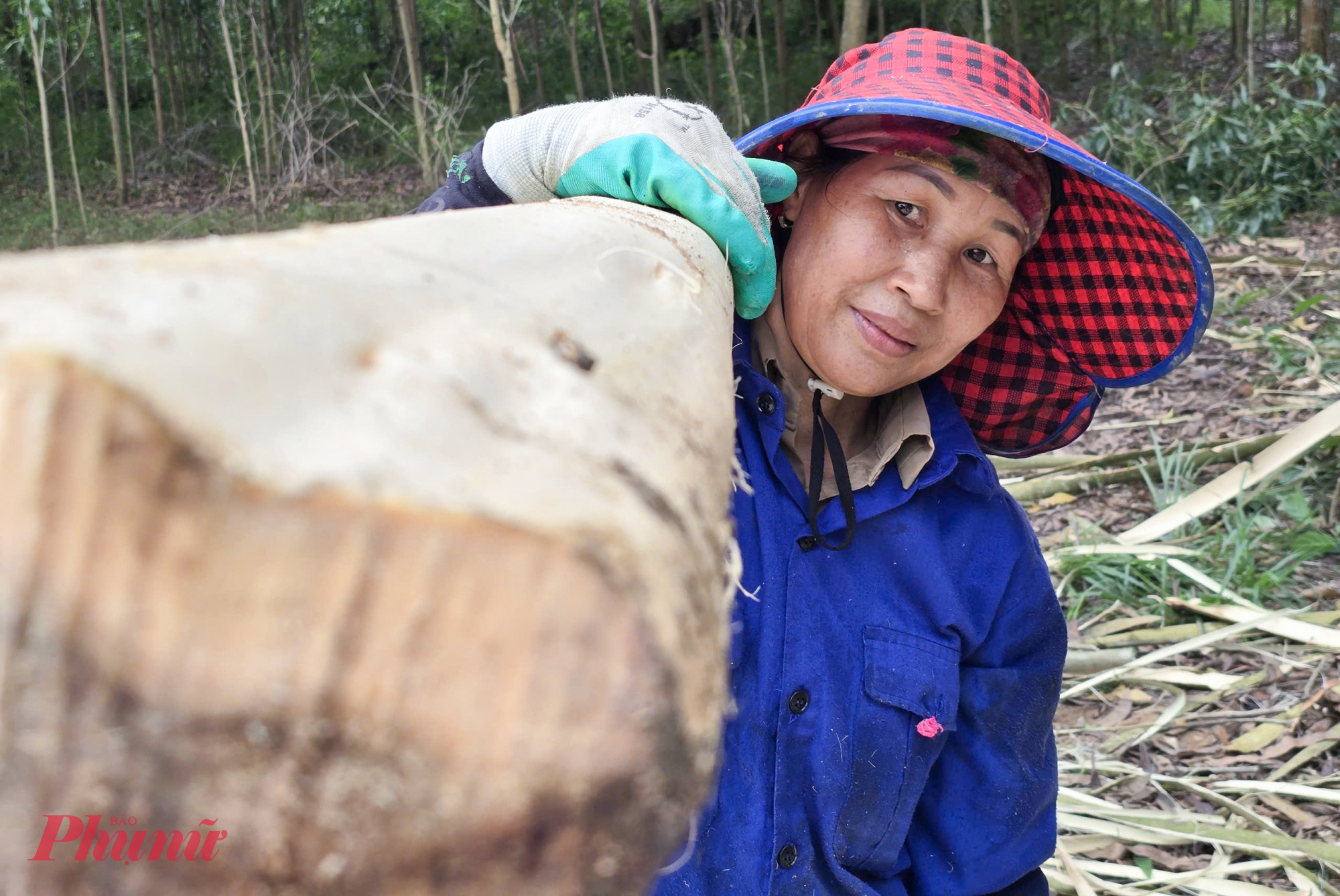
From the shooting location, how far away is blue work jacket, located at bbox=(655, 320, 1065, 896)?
1312 millimetres

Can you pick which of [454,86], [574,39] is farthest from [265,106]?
[574,39]

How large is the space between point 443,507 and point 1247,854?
2327 mm

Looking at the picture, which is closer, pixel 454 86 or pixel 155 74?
pixel 454 86

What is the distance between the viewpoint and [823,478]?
139cm

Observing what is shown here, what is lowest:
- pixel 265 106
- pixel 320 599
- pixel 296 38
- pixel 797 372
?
pixel 797 372

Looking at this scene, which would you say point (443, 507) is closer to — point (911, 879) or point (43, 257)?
point (43, 257)

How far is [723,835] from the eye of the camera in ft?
4.25

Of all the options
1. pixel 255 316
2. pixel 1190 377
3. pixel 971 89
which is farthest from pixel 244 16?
pixel 255 316

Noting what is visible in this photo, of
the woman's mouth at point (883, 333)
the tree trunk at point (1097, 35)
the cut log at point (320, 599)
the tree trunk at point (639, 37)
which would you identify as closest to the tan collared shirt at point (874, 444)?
the woman's mouth at point (883, 333)

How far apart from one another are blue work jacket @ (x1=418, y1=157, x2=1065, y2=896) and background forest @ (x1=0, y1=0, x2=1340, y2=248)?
601 cm

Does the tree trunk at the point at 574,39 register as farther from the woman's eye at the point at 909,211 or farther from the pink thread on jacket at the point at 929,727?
the pink thread on jacket at the point at 929,727

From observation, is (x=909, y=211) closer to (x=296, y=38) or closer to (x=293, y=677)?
(x=293, y=677)

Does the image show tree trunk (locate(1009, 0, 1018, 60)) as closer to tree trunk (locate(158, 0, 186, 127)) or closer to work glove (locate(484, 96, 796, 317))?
tree trunk (locate(158, 0, 186, 127))

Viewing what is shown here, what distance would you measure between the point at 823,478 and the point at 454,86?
11576 millimetres
